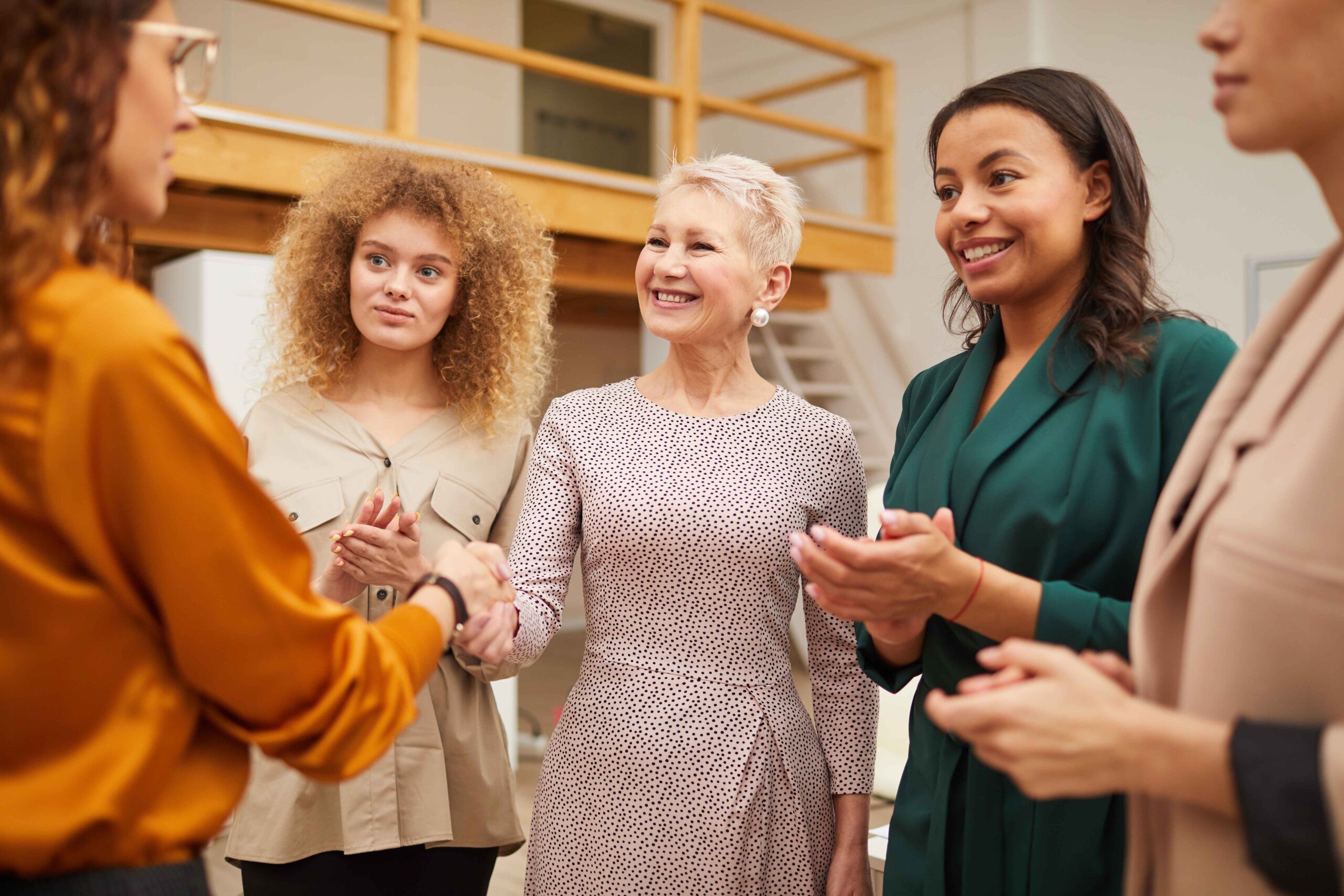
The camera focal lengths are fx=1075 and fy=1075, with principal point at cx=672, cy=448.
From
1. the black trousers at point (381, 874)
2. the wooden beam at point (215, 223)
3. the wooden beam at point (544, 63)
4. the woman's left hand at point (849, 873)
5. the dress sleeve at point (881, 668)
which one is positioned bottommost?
the black trousers at point (381, 874)

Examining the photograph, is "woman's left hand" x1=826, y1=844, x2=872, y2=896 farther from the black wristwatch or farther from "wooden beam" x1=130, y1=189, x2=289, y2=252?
"wooden beam" x1=130, y1=189, x2=289, y2=252

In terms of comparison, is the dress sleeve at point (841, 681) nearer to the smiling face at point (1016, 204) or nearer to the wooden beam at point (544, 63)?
the smiling face at point (1016, 204)

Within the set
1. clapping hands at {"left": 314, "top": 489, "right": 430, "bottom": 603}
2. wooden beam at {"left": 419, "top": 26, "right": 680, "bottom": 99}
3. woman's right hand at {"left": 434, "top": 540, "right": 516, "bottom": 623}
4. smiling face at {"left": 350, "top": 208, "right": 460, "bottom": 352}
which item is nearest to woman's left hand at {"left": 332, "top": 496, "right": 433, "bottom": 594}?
clapping hands at {"left": 314, "top": 489, "right": 430, "bottom": 603}

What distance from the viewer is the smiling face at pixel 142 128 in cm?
97

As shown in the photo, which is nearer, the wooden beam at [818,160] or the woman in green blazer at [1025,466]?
the woman in green blazer at [1025,466]

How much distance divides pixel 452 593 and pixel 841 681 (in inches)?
31.7

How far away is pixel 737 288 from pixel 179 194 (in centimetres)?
394

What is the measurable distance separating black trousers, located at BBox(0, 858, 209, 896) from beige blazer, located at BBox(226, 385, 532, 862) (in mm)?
894

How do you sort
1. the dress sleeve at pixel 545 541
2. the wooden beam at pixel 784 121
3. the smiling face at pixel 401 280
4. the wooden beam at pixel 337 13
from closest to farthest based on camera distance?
the dress sleeve at pixel 545 541
the smiling face at pixel 401 280
the wooden beam at pixel 337 13
the wooden beam at pixel 784 121

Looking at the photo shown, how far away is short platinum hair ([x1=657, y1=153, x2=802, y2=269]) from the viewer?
193 cm

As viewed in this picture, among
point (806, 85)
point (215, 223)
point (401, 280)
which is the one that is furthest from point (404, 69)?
point (806, 85)

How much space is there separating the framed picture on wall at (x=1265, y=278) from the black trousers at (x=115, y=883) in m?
7.02

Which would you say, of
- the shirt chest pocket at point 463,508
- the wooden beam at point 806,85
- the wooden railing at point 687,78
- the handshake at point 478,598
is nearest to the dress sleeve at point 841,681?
the handshake at point 478,598

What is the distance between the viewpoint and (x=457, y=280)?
221 centimetres
